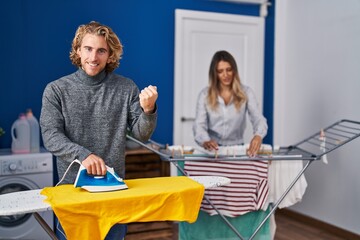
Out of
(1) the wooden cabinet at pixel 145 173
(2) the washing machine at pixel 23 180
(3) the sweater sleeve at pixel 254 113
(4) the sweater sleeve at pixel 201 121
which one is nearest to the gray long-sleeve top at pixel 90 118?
(4) the sweater sleeve at pixel 201 121

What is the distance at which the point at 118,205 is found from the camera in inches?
59.8

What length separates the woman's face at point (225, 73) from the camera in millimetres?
2736

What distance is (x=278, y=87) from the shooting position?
164 inches

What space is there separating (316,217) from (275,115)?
109cm

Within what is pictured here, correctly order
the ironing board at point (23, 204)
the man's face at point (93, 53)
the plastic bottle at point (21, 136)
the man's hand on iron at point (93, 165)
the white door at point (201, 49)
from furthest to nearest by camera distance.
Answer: the white door at point (201, 49) → the plastic bottle at point (21, 136) → the man's face at point (93, 53) → the man's hand on iron at point (93, 165) → the ironing board at point (23, 204)

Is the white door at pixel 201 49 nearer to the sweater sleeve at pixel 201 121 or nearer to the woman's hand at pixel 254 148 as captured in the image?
the sweater sleeve at pixel 201 121

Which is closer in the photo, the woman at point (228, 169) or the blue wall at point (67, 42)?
the woman at point (228, 169)

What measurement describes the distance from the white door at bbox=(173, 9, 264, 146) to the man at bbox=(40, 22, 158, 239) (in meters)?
2.24

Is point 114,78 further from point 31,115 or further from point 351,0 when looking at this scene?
point 351,0

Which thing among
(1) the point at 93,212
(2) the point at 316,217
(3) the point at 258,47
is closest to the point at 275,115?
(3) the point at 258,47

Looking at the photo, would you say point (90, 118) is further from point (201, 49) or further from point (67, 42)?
point (201, 49)

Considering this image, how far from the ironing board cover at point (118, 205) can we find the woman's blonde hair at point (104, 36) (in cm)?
52

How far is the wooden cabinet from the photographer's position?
132 inches

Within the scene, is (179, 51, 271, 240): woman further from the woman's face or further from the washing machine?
the washing machine
